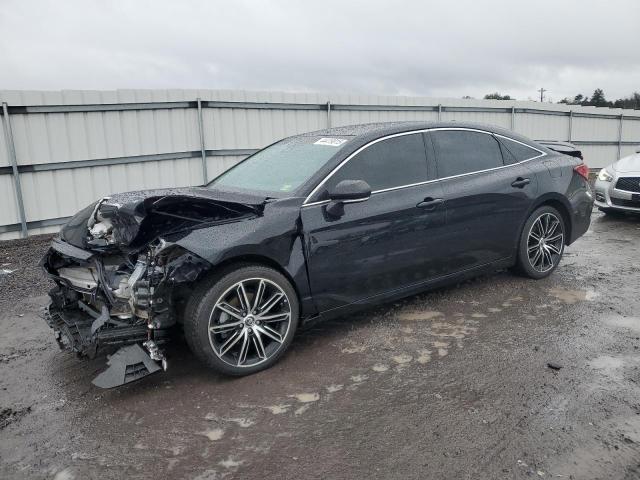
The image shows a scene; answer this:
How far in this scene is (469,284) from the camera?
5355 millimetres

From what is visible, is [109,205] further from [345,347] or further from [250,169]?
[345,347]

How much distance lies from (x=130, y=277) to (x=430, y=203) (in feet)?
7.88

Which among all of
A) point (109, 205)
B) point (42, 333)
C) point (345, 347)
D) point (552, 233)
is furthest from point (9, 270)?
point (552, 233)

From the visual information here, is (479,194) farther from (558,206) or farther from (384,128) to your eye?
(558,206)

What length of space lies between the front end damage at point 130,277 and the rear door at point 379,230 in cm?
64

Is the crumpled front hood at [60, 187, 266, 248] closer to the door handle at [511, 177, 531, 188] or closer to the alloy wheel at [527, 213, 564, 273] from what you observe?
the door handle at [511, 177, 531, 188]

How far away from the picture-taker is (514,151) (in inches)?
202

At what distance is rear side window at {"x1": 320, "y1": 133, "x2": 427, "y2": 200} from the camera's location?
402cm

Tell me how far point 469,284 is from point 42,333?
4.06 meters

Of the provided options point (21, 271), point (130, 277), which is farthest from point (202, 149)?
point (130, 277)

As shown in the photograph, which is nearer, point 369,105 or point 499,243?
point 499,243

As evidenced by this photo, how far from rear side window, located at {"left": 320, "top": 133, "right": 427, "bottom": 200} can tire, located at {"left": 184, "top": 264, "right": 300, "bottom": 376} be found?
2.68 feet

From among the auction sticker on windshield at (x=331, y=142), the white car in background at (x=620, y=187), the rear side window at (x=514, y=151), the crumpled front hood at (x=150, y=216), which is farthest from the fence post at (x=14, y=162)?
the white car in background at (x=620, y=187)

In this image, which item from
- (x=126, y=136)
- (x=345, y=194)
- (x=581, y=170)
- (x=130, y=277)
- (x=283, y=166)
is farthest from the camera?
(x=126, y=136)
